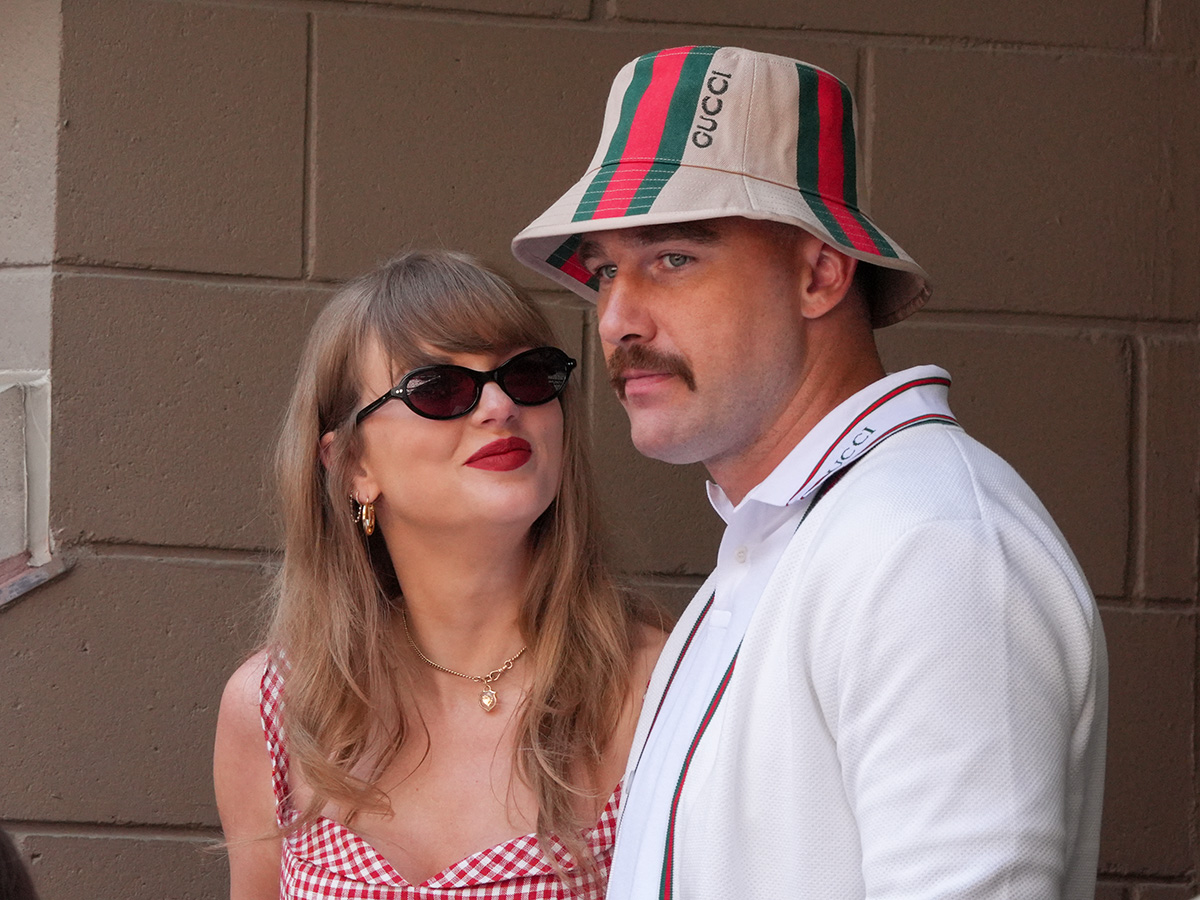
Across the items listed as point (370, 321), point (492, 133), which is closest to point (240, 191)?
point (492, 133)

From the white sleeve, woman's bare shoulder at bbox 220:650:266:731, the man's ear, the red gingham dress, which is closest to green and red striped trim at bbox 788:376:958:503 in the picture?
the man's ear

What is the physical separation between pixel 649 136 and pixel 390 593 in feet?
3.92

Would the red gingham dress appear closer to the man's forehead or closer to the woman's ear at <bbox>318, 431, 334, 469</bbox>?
the woman's ear at <bbox>318, 431, 334, 469</bbox>

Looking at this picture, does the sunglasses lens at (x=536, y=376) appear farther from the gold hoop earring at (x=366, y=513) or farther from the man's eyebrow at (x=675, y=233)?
the man's eyebrow at (x=675, y=233)

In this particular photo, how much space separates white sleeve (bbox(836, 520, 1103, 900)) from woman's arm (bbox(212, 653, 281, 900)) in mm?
1387

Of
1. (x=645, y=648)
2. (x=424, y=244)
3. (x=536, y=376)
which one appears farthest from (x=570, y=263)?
(x=424, y=244)

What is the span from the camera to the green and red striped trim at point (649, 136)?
5.30ft

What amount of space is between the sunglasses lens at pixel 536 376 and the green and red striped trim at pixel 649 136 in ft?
1.88

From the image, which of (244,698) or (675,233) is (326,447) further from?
(675,233)

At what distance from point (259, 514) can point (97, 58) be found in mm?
1120

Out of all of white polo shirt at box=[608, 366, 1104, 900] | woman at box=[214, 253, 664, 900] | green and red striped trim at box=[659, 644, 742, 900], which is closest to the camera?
white polo shirt at box=[608, 366, 1104, 900]

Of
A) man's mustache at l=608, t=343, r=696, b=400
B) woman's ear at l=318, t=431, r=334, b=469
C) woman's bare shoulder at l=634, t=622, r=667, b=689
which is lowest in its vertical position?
woman's bare shoulder at l=634, t=622, r=667, b=689

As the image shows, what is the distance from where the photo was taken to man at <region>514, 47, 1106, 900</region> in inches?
45.2

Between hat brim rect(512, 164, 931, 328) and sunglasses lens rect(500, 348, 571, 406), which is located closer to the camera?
hat brim rect(512, 164, 931, 328)
